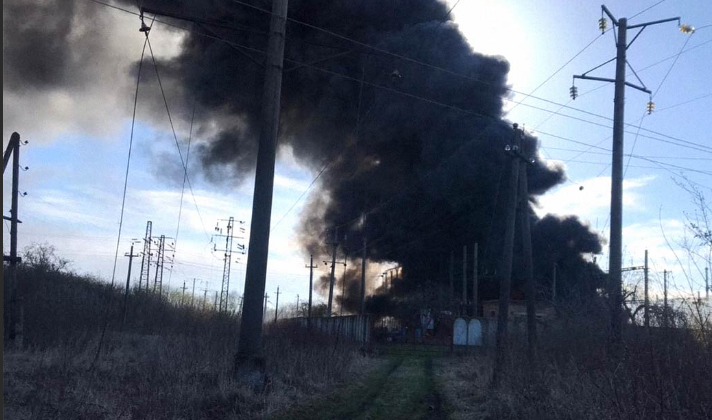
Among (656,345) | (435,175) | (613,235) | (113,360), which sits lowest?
(113,360)

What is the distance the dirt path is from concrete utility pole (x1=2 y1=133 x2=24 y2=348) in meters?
9.26

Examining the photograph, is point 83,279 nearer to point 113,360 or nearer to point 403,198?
point 403,198

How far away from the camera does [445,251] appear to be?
51250mm

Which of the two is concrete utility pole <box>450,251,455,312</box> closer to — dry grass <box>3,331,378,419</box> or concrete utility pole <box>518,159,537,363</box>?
concrete utility pole <box>518,159,537,363</box>

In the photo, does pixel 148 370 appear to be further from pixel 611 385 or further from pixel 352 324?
pixel 352 324

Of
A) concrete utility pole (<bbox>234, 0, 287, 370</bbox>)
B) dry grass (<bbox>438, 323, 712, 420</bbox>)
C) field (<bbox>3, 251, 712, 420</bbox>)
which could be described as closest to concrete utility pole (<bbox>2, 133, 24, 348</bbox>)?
field (<bbox>3, 251, 712, 420</bbox>)

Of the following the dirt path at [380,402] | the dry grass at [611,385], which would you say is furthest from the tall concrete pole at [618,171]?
the dirt path at [380,402]

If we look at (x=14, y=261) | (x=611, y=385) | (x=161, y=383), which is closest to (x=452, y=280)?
(x=14, y=261)

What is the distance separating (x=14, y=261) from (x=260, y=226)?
9.56m

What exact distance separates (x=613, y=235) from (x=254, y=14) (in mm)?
16651

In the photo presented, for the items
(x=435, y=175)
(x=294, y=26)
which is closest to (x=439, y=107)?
(x=435, y=175)

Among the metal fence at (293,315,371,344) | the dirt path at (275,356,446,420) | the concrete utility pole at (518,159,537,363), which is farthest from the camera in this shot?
the metal fence at (293,315,371,344)

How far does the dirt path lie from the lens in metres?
11.7

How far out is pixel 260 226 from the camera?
13258 millimetres
